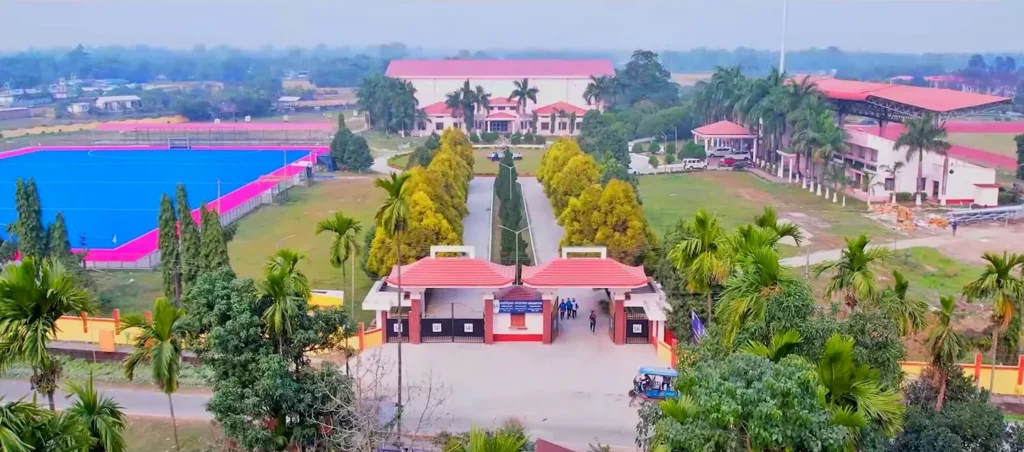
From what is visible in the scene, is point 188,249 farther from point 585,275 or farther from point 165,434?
point 585,275

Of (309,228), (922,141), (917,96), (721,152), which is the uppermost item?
(917,96)

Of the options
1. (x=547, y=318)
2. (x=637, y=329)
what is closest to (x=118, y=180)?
(x=547, y=318)

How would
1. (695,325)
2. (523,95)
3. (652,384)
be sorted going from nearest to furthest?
1. (652,384)
2. (695,325)
3. (523,95)

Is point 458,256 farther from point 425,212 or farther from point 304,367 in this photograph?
point 304,367

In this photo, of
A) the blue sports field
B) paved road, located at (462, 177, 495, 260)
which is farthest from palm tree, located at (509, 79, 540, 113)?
paved road, located at (462, 177, 495, 260)

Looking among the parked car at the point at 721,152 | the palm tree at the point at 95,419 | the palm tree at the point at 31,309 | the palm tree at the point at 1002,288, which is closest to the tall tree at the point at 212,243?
the palm tree at the point at 31,309

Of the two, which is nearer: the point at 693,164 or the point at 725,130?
the point at 693,164

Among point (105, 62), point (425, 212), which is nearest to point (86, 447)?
point (425, 212)
